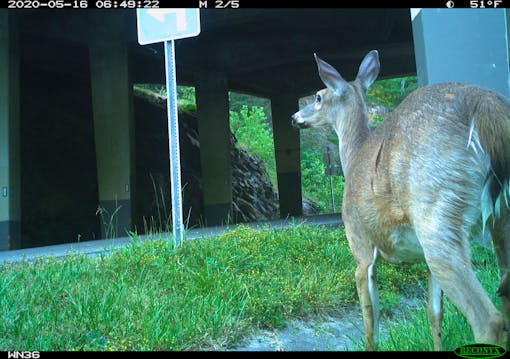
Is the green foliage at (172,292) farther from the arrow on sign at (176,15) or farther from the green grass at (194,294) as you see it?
the arrow on sign at (176,15)

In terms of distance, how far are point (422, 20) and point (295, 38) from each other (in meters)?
16.8

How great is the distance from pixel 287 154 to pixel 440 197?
2639cm

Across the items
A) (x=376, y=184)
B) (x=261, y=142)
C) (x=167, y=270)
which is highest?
(x=261, y=142)

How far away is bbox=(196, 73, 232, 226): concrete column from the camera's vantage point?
79.3 ft

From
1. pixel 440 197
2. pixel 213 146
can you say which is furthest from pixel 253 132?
pixel 440 197

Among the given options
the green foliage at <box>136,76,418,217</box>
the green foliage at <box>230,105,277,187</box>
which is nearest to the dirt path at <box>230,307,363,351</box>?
the green foliage at <box>136,76,418,217</box>

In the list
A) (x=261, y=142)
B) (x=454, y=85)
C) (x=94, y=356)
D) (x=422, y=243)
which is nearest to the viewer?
(x=422, y=243)

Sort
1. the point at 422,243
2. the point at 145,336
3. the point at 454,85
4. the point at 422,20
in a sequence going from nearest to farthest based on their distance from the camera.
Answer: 1. the point at 422,243
2. the point at 454,85
3. the point at 145,336
4. the point at 422,20

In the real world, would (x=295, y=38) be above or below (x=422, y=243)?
above

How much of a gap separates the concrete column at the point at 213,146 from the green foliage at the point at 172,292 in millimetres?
16811

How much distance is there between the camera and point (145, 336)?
4.21 metres

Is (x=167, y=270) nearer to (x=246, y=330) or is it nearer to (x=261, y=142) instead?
(x=246, y=330)

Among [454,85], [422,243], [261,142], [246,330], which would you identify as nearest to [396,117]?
[454,85]

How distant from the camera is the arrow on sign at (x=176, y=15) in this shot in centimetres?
697
